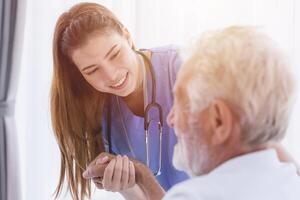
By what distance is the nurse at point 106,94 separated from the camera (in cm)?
116

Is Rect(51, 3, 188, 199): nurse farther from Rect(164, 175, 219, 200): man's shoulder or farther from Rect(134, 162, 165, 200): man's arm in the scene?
Rect(164, 175, 219, 200): man's shoulder

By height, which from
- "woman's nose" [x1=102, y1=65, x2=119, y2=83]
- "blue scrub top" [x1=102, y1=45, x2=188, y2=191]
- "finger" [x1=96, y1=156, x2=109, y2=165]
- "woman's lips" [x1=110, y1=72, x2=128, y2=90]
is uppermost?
"woman's nose" [x1=102, y1=65, x2=119, y2=83]

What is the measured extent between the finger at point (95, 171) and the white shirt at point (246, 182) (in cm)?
48

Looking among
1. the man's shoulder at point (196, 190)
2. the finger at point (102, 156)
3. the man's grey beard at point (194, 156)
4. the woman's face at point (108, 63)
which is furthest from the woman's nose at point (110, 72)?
the man's shoulder at point (196, 190)

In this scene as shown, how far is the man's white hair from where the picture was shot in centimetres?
75

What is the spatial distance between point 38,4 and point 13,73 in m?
0.24

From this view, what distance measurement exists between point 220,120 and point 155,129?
0.46m

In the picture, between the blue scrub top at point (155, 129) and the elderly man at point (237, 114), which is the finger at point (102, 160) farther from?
the elderly man at point (237, 114)

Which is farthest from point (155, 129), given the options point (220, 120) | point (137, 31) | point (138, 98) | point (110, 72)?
point (220, 120)

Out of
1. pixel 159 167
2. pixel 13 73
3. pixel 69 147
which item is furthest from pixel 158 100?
pixel 13 73

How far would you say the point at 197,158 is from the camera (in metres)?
0.83

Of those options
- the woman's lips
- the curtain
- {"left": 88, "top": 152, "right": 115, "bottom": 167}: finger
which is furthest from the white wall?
the woman's lips

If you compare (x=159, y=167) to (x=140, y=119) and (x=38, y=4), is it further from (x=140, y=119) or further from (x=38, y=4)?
(x=38, y=4)

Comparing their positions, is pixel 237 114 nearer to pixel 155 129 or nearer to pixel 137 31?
pixel 155 129
